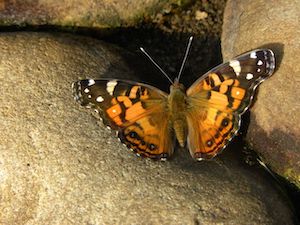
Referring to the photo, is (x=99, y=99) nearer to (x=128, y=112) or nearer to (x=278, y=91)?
(x=128, y=112)

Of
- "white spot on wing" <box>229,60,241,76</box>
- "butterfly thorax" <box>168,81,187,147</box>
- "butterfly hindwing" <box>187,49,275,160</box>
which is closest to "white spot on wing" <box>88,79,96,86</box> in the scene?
"butterfly thorax" <box>168,81,187,147</box>

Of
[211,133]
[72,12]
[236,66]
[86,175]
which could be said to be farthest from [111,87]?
[72,12]

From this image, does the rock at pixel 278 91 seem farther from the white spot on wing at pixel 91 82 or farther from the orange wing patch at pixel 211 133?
the white spot on wing at pixel 91 82

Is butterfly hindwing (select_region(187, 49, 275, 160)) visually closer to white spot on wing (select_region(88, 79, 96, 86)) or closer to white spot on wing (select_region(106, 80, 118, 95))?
white spot on wing (select_region(106, 80, 118, 95))

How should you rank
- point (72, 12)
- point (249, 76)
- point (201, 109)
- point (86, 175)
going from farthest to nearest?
point (72, 12) → point (201, 109) → point (249, 76) → point (86, 175)

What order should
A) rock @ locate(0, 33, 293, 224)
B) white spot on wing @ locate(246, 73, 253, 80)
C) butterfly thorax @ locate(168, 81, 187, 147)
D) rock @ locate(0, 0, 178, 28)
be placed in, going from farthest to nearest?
rock @ locate(0, 0, 178, 28) < butterfly thorax @ locate(168, 81, 187, 147) < white spot on wing @ locate(246, 73, 253, 80) < rock @ locate(0, 33, 293, 224)

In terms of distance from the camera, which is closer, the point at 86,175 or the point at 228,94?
the point at 86,175

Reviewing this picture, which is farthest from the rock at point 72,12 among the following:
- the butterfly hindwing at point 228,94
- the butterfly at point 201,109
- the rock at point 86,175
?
the butterfly hindwing at point 228,94
